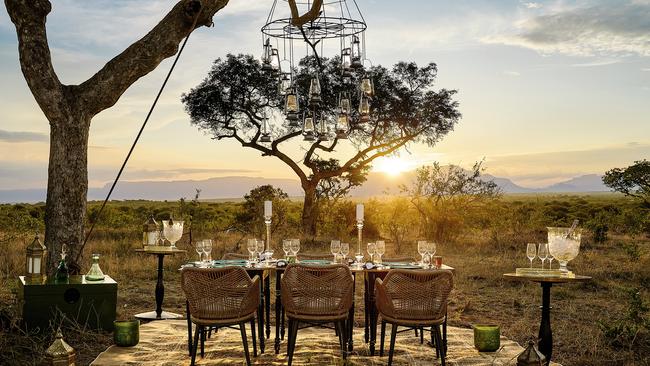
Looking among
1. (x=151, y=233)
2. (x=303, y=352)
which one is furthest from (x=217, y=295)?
(x=151, y=233)

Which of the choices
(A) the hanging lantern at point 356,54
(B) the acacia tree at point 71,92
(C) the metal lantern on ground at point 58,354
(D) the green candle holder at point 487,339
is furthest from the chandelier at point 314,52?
(C) the metal lantern on ground at point 58,354

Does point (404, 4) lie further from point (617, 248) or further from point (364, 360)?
point (617, 248)

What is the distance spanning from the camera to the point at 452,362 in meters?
5.70

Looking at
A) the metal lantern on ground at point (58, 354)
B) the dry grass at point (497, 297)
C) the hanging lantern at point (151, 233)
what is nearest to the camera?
the metal lantern on ground at point (58, 354)

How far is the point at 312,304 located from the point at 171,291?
14.7ft

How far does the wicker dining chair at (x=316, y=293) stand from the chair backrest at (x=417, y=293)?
1.10ft

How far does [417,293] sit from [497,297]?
4.12 metres

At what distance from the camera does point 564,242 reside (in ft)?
16.8

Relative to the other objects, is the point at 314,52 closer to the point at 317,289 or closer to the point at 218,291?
the point at 317,289

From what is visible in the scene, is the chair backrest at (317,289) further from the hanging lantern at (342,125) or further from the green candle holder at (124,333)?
the hanging lantern at (342,125)

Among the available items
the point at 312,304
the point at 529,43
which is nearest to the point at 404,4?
the point at 529,43

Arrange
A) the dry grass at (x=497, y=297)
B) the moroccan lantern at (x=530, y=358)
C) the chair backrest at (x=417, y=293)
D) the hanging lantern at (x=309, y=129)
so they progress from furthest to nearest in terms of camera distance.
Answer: the hanging lantern at (x=309, y=129) → the dry grass at (x=497, y=297) → the chair backrest at (x=417, y=293) → the moroccan lantern at (x=530, y=358)

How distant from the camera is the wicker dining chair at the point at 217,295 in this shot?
5367 mm

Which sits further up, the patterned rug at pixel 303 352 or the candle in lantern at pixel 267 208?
the candle in lantern at pixel 267 208
